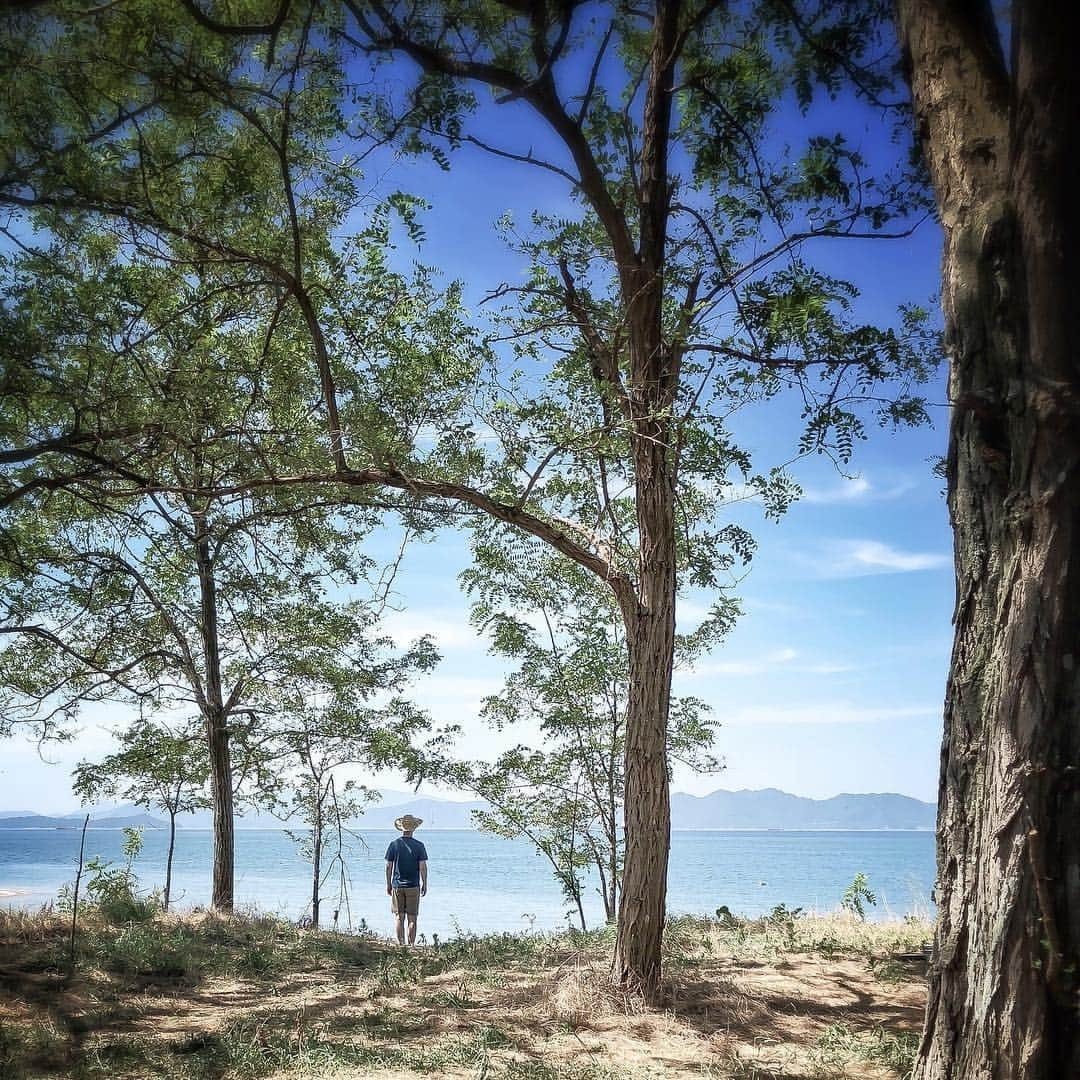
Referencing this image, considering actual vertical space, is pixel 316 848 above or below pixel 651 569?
below

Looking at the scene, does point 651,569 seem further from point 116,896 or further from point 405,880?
point 116,896

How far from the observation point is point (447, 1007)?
21.5ft

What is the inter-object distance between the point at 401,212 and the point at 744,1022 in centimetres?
697

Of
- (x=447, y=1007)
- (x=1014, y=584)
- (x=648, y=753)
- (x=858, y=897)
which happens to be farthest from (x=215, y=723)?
(x=1014, y=584)

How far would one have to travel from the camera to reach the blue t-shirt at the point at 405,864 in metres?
11.7

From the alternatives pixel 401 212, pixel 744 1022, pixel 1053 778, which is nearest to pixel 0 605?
pixel 401 212

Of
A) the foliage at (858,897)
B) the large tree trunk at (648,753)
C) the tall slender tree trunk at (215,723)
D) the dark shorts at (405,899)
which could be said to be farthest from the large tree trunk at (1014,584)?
the tall slender tree trunk at (215,723)

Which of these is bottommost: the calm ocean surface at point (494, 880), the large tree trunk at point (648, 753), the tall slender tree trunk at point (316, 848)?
the calm ocean surface at point (494, 880)

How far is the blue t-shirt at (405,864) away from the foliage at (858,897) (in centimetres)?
561

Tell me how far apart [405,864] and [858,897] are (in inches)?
237

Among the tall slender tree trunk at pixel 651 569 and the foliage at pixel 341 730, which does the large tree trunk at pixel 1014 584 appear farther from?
the foliage at pixel 341 730

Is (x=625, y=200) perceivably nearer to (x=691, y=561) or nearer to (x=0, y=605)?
(x=691, y=561)

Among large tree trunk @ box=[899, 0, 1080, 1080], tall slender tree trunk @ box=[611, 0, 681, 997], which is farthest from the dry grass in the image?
large tree trunk @ box=[899, 0, 1080, 1080]

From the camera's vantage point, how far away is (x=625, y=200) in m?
8.84
